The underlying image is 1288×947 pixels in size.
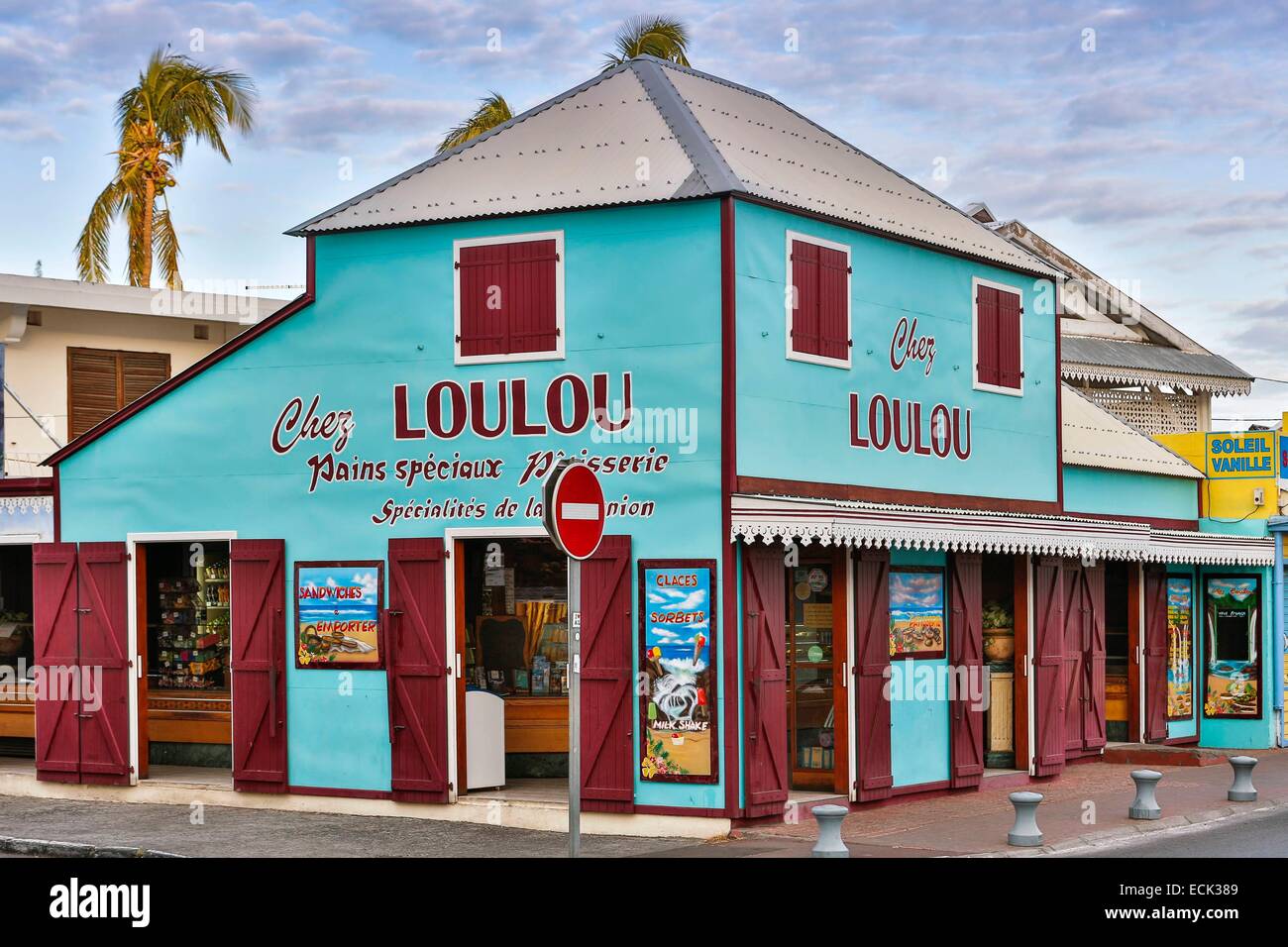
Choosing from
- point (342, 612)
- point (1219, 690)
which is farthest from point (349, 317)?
point (1219, 690)

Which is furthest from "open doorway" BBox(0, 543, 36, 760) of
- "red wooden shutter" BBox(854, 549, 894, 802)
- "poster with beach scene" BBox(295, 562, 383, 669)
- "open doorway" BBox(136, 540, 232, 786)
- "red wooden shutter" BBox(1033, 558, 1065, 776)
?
"red wooden shutter" BBox(1033, 558, 1065, 776)

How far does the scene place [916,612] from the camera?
17609mm

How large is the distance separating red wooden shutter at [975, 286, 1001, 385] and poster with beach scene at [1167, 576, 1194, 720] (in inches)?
205

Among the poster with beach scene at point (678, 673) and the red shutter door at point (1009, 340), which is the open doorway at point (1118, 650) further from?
the poster with beach scene at point (678, 673)

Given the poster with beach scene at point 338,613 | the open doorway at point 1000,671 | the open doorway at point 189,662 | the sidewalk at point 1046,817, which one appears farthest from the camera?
the open doorway at point 189,662

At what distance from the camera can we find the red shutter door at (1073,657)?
20.5 meters

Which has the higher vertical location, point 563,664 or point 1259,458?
point 1259,458

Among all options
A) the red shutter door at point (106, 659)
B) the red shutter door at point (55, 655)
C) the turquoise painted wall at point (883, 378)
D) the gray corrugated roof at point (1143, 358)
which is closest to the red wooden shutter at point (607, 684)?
the turquoise painted wall at point (883, 378)

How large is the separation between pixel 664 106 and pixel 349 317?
365cm

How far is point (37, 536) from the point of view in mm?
19078

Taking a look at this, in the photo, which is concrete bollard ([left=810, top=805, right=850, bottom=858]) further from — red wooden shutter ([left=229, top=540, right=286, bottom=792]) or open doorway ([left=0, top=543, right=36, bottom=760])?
open doorway ([left=0, top=543, right=36, bottom=760])

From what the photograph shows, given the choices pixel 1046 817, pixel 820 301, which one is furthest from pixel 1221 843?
pixel 820 301

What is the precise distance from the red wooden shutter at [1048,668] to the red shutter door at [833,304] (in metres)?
4.22
